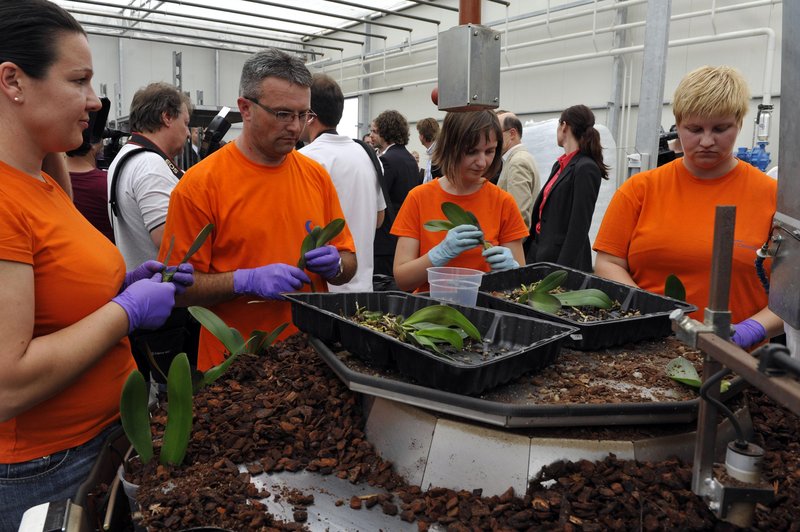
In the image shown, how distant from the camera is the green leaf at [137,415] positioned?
3.43ft

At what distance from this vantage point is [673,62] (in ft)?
21.7

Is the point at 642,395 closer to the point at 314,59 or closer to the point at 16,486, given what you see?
Result: the point at 16,486

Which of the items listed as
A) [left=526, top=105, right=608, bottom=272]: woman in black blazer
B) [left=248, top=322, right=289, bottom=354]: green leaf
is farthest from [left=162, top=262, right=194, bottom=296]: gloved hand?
[left=526, top=105, right=608, bottom=272]: woman in black blazer

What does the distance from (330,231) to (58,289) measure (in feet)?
2.74

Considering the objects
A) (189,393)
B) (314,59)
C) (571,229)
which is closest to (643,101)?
(571,229)

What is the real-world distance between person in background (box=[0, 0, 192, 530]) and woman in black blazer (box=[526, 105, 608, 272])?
8.56 ft

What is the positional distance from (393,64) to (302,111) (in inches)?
404

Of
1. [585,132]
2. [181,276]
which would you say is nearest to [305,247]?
[181,276]

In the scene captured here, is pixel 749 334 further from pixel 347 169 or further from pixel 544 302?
pixel 347 169

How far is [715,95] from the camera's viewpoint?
1.65 m

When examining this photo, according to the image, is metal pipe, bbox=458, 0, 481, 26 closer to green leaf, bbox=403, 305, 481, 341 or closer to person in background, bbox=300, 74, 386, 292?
green leaf, bbox=403, 305, 481, 341

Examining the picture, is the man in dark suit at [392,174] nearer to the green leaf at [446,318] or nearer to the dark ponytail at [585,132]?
the dark ponytail at [585,132]

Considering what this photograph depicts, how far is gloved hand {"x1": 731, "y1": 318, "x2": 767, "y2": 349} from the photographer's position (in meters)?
1.49

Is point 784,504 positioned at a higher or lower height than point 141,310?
lower
